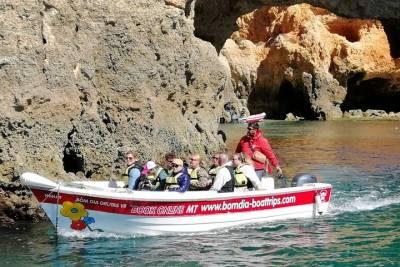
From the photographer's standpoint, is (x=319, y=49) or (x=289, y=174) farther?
(x=319, y=49)

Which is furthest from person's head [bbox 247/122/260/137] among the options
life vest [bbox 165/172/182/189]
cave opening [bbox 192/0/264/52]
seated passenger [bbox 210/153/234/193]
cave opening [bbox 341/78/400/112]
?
cave opening [bbox 341/78/400/112]

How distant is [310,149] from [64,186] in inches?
720

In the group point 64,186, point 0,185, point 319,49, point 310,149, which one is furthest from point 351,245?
point 319,49

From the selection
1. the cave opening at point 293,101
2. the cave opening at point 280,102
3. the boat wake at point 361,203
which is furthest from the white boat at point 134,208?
the cave opening at point 280,102

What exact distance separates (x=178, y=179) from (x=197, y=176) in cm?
83

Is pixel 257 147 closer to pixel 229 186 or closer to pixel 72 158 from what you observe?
pixel 229 186

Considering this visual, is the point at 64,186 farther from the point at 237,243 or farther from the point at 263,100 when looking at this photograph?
the point at 263,100

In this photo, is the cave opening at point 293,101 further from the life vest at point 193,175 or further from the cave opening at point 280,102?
the life vest at point 193,175

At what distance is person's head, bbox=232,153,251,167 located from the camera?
12.8 metres

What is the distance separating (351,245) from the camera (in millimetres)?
11047

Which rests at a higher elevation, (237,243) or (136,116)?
(136,116)

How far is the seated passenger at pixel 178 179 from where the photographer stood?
1199 cm

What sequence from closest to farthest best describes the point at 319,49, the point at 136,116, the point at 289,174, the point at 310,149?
1. the point at 136,116
2. the point at 289,174
3. the point at 310,149
4. the point at 319,49

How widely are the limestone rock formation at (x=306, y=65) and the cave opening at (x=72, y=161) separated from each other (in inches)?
1542
